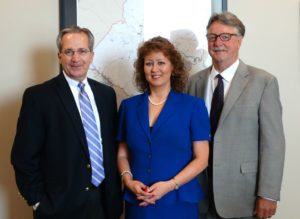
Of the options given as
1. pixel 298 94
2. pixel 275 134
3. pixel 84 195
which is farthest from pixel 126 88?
pixel 298 94

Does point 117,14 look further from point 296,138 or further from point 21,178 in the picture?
point 296,138

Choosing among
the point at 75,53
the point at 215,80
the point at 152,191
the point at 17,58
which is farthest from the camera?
the point at 17,58

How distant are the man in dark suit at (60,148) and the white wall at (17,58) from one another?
1.47 feet

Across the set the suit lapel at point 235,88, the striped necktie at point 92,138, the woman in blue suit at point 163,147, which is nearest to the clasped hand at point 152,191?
the woman in blue suit at point 163,147

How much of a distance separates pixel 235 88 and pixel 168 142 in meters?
0.48

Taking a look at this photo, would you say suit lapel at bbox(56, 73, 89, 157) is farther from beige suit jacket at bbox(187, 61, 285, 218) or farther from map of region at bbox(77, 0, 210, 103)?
beige suit jacket at bbox(187, 61, 285, 218)

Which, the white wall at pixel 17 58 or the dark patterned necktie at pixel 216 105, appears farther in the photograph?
the white wall at pixel 17 58

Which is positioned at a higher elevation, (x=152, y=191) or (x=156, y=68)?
(x=156, y=68)

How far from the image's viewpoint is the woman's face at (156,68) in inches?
66.5

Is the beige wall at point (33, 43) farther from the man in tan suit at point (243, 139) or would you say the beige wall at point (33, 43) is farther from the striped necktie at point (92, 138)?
the man in tan suit at point (243, 139)

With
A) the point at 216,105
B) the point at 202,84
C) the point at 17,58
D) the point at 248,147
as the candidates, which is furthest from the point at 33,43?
the point at 248,147

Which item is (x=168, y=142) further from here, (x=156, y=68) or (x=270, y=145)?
(x=270, y=145)

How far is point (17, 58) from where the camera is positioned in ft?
6.86

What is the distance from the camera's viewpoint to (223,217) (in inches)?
71.4
